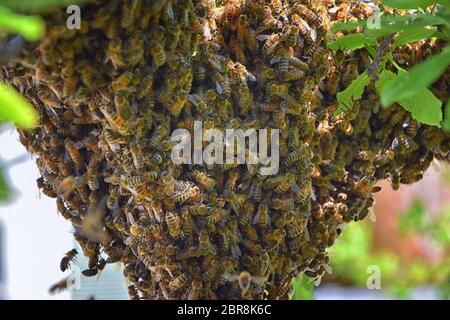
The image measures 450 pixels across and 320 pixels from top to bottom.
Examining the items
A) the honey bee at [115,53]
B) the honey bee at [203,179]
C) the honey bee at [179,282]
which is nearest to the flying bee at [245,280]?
the honey bee at [179,282]

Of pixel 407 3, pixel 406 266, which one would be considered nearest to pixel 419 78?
pixel 407 3

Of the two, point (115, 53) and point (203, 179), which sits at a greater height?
point (115, 53)

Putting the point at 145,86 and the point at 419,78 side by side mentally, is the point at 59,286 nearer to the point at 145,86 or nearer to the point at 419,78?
the point at 145,86

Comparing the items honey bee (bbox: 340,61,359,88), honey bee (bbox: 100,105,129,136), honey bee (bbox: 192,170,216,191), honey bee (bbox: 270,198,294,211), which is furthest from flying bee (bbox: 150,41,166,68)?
honey bee (bbox: 340,61,359,88)

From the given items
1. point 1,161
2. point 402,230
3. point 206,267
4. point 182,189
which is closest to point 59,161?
point 182,189

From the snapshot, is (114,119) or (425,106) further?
(425,106)

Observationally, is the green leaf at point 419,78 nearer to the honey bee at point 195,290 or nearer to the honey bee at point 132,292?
the honey bee at point 195,290

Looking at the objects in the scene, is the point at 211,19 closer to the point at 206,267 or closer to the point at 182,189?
the point at 182,189
